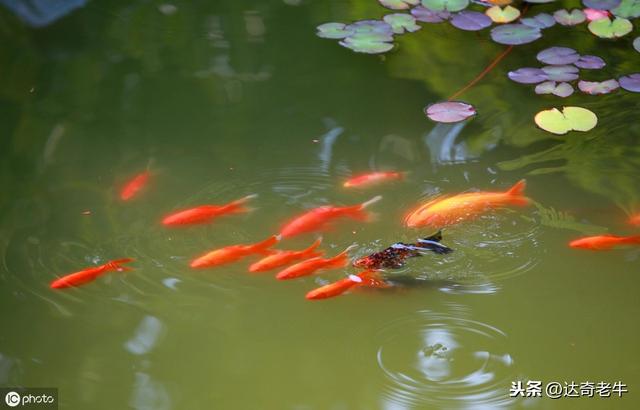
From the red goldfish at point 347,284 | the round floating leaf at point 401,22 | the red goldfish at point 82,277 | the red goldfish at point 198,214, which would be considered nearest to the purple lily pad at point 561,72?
the round floating leaf at point 401,22

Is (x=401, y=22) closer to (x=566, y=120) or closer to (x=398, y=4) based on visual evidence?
(x=398, y=4)

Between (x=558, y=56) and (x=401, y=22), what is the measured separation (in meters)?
0.71

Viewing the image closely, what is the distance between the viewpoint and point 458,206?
2.65 metres

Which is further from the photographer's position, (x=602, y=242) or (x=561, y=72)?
(x=561, y=72)

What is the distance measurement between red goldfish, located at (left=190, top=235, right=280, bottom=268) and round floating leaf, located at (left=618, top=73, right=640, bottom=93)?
65.2 inches

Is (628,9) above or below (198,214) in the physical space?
above

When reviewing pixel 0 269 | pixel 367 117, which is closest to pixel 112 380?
pixel 0 269

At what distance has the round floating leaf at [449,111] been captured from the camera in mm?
3072

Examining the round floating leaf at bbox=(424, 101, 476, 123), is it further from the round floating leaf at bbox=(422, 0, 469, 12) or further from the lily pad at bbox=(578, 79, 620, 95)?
the round floating leaf at bbox=(422, 0, 469, 12)

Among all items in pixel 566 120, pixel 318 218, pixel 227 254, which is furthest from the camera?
pixel 566 120

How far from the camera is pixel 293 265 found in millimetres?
2426

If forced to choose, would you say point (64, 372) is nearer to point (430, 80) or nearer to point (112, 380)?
point (112, 380)

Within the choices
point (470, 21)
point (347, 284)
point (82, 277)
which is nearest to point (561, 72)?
point (470, 21)

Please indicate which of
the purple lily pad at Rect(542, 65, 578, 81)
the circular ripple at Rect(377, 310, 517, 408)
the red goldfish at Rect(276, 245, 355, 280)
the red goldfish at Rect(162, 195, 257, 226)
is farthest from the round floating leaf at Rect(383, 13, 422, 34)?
the circular ripple at Rect(377, 310, 517, 408)
